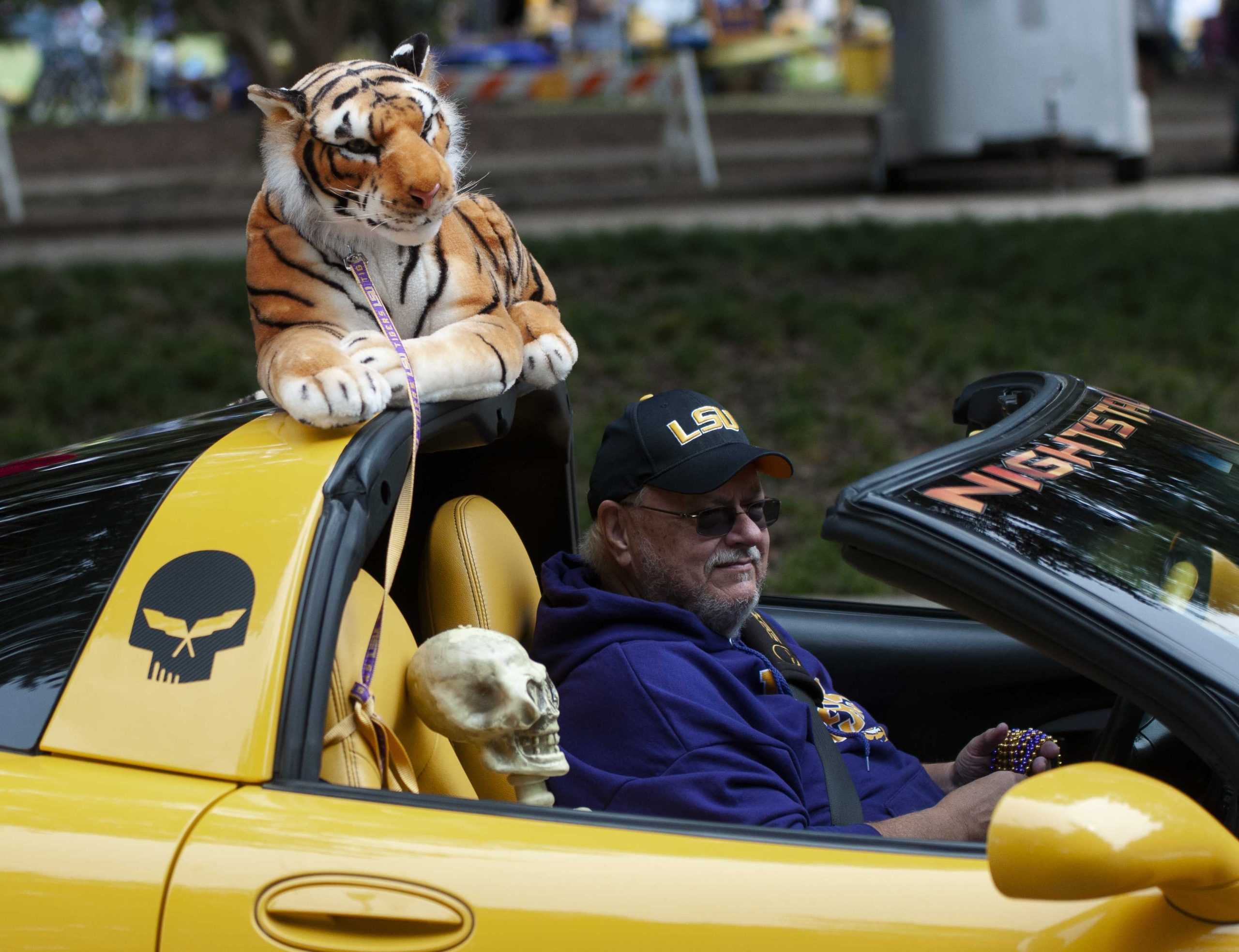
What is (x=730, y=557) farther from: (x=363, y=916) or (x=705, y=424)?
(x=363, y=916)

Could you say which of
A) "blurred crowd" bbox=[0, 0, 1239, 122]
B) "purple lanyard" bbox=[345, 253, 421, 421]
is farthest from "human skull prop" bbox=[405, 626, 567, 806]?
"blurred crowd" bbox=[0, 0, 1239, 122]

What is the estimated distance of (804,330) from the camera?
25.9ft

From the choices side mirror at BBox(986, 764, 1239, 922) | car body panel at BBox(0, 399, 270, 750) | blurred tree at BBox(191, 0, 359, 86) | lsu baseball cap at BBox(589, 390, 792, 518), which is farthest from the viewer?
blurred tree at BBox(191, 0, 359, 86)

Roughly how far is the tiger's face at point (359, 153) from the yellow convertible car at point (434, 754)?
32 cm

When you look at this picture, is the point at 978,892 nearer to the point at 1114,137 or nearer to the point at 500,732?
the point at 500,732

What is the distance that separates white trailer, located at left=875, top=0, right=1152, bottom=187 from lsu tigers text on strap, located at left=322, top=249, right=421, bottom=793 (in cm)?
929

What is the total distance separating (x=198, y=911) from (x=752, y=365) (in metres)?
6.15

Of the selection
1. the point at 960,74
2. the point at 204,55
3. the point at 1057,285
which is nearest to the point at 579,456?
the point at 1057,285

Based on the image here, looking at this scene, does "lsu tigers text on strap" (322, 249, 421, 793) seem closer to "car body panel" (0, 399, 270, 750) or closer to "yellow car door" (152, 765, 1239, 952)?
"yellow car door" (152, 765, 1239, 952)

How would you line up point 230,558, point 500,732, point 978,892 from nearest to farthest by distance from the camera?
point 978,892, point 230,558, point 500,732

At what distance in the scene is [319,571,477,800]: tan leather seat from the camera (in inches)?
72.7

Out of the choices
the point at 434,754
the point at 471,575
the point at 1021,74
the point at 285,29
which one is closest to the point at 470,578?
the point at 471,575

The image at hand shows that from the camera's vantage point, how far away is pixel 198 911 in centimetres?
161

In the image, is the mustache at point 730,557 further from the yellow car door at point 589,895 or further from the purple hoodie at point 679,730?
→ the yellow car door at point 589,895
